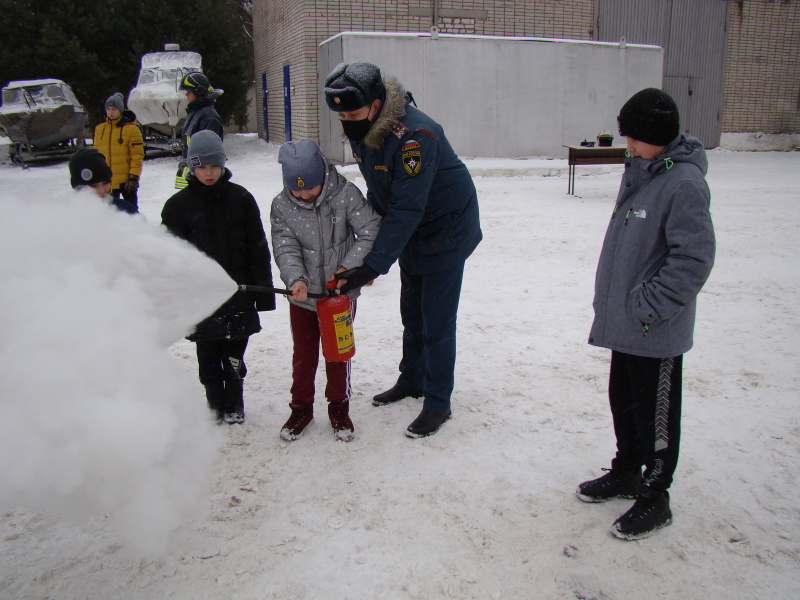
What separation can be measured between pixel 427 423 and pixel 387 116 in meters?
1.64

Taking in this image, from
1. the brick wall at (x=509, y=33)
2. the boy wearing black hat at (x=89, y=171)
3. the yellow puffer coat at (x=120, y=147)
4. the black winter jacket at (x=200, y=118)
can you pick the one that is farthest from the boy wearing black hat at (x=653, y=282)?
the brick wall at (x=509, y=33)

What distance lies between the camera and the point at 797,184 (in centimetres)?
1252

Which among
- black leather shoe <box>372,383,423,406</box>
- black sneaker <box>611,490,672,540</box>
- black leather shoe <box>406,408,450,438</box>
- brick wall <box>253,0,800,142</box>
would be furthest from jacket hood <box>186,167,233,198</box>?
brick wall <box>253,0,800,142</box>

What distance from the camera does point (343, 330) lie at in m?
3.18

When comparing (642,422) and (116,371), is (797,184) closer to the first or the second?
(642,422)

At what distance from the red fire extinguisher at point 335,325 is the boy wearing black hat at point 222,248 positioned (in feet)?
1.69

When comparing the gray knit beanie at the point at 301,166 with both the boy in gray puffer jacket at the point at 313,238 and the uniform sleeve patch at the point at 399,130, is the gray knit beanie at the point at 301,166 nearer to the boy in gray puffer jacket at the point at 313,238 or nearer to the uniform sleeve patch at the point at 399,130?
the boy in gray puffer jacket at the point at 313,238

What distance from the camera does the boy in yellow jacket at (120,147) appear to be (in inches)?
269

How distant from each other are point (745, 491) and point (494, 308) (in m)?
2.82

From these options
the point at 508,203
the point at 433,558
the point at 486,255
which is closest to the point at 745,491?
the point at 433,558

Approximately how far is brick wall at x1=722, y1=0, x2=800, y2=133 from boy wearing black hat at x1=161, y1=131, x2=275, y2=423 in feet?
67.2

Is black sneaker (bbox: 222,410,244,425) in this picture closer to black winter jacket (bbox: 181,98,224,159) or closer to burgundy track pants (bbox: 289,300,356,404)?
burgundy track pants (bbox: 289,300,356,404)

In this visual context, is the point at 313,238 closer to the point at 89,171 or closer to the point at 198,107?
the point at 89,171

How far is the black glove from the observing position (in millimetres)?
3068
